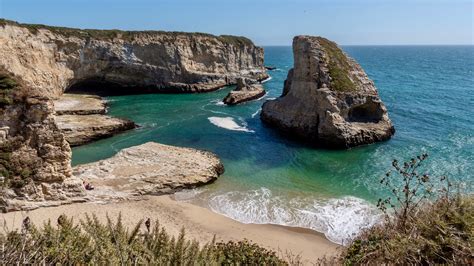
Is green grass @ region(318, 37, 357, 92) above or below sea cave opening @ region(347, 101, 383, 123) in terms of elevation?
above

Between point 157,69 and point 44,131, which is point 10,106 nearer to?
point 44,131

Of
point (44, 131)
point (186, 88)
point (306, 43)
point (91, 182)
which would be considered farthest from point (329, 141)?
point (186, 88)

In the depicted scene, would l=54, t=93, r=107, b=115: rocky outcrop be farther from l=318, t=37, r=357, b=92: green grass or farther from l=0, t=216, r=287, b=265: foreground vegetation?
l=0, t=216, r=287, b=265: foreground vegetation

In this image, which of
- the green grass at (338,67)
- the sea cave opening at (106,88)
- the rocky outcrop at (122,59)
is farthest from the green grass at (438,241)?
the sea cave opening at (106,88)

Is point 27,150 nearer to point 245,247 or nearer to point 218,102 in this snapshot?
point 245,247

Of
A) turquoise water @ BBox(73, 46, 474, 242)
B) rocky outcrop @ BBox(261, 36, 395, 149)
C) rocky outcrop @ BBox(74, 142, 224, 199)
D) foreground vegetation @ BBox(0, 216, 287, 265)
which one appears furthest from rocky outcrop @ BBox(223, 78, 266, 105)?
foreground vegetation @ BBox(0, 216, 287, 265)

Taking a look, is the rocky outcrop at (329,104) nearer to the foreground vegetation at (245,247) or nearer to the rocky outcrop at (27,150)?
the rocky outcrop at (27,150)
